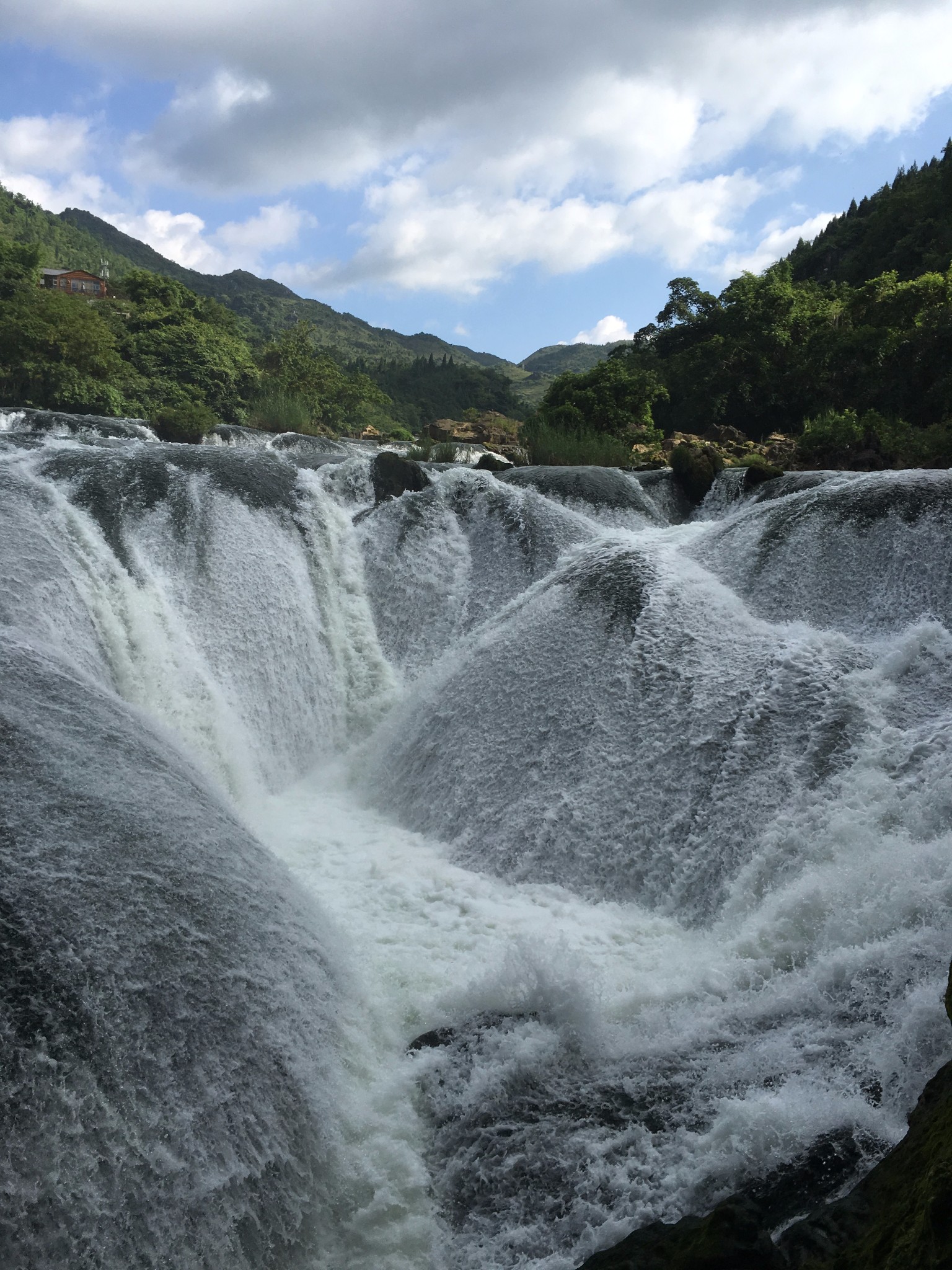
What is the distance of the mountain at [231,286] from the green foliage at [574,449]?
44.1 m

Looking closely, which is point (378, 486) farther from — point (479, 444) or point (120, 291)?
point (120, 291)

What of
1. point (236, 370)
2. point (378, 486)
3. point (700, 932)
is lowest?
point (700, 932)

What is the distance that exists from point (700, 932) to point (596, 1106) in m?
1.78

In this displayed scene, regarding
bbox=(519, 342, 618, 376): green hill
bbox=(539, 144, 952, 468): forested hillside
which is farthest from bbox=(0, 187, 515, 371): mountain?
bbox=(539, 144, 952, 468): forested hillside

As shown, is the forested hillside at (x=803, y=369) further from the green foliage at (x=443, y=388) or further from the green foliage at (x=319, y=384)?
the green foliage at (x=443, y=388)

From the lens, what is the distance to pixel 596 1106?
3543mm

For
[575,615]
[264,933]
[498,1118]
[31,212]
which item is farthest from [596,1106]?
[31,212]

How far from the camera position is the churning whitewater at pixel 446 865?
9.82ft

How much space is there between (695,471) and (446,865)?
8.50m

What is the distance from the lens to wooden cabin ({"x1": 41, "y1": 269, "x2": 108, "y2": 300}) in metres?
52.8

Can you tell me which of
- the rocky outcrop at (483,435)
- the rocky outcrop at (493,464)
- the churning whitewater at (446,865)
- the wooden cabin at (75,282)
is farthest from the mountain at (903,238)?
the wooden cabin at (75,282)

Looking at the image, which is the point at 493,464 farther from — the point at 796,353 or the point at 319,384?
the point at 319,384

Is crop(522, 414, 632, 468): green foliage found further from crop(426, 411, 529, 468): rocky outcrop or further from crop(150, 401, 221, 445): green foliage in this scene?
crop(150, 401, 221, 445): green foliage

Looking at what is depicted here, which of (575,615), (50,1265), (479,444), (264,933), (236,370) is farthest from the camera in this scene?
(236,370)
